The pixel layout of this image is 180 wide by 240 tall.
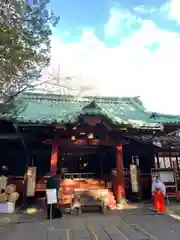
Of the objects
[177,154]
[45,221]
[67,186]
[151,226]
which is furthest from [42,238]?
[177,154]

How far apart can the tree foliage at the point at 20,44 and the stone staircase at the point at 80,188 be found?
17.0 feet

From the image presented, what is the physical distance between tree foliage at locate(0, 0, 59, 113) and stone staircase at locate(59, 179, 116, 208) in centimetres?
517

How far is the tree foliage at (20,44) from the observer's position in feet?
20.1

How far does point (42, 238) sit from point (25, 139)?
6.12m

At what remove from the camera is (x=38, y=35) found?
277 inches

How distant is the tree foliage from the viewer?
6.11 meters

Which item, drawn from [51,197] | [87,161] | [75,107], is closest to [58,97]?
[75,107]

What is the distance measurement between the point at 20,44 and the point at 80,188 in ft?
25.0

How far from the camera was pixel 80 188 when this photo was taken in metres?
10.4

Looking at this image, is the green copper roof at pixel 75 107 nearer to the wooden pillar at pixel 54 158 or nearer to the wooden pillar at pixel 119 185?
the wooden pillar at pixel 54 158

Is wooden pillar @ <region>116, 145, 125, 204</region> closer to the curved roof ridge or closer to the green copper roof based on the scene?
the green copper roof

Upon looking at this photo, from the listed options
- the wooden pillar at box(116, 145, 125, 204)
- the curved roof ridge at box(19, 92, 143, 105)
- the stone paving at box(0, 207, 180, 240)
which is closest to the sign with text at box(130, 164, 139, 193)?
the wooden pillar at box(116, 145, 125, 204)

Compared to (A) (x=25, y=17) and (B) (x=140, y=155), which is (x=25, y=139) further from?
(B) (x=140, y=155)

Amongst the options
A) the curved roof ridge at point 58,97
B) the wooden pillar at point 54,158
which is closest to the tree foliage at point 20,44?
the wooden pillar at point 54,158
